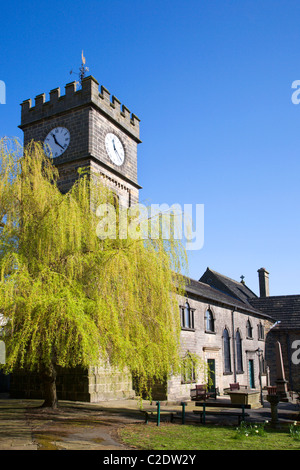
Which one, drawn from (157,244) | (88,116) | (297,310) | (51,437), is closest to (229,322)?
(297,310)

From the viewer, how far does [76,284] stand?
10000 mm

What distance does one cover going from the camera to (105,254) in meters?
10.3

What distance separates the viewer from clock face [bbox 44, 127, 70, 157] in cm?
1977

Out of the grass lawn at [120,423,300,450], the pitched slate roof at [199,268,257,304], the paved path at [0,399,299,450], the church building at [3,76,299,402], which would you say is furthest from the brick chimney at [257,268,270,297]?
the grass lawn at [120,423,300,450]

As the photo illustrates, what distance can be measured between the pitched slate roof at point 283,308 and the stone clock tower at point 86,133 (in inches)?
817

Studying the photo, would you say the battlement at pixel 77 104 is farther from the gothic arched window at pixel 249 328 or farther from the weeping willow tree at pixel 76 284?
the gothic arched window at pixel 249 328

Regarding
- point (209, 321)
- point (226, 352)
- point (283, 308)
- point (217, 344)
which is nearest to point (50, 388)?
point (209, 321)

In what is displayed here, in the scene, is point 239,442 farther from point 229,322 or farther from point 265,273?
point 265,273

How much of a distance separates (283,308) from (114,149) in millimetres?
24421

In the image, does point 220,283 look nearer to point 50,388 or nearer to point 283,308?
point 283,308

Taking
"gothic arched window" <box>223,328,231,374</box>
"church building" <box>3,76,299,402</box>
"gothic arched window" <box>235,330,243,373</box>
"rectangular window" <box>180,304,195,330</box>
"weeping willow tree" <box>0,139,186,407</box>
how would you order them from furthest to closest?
"gothic arched window" <box>235,330,243,373</box> → "gothic arched window" <box>223,328,231,374</box> → "rectangular window" <box>180,304,195,330</box> → "church building" <box>3,76,299,402</box> → "weeping willow tree" <box>0,139,186,407</box>

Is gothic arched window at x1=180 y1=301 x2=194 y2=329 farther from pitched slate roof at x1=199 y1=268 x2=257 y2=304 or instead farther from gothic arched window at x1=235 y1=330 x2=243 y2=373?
pitched slate roof at x1=199 y1=268 x2=257 y2=304

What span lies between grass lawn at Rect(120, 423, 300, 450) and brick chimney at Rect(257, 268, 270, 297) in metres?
32.1

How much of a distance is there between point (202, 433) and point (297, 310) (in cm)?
2938
